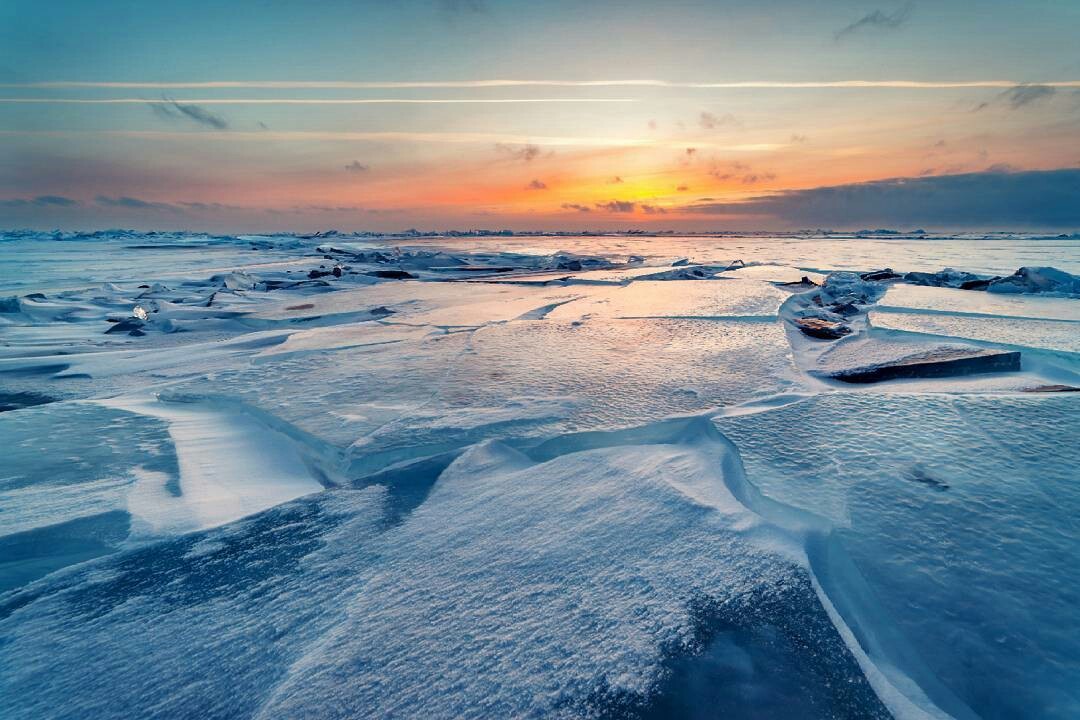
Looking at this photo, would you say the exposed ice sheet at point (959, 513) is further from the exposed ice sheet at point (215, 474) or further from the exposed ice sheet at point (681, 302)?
the exposed ice sheet at point (681, 302)

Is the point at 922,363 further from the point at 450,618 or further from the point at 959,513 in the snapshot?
the point at 450,618

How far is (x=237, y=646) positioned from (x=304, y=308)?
6016 millimetres

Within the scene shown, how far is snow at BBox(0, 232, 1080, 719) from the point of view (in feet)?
3.24

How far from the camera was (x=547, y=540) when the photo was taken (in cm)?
145

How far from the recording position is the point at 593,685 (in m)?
0.96

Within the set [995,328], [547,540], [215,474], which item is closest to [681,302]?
[995,328]

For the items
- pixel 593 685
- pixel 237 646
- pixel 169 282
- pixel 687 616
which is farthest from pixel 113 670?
pixel 169 282

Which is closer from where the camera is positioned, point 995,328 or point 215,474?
point 215,474

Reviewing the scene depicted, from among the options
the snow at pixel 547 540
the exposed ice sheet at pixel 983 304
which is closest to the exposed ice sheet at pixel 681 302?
the exposed ice sheet at pixel 983 304

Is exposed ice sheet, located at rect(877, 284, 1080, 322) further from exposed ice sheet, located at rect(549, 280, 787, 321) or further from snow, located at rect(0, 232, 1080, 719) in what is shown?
snow, located at rect(0, 232, 1080, 719)

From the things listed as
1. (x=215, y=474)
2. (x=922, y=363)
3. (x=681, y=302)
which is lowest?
(x=215, y=474)

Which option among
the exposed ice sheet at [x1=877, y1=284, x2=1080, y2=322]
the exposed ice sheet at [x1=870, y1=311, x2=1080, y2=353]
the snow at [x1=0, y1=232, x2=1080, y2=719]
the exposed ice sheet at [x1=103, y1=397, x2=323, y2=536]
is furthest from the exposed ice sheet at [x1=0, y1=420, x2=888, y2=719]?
the exposed ice sheet at [x1=877, y1=284, x2=1080, y2=322]

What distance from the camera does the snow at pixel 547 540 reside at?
988mm

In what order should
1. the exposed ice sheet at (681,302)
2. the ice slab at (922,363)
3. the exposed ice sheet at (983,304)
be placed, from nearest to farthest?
the ice slab at (922,363), the exposed ice sheet at (983,304), the exposed ice sheet at (681,302)
